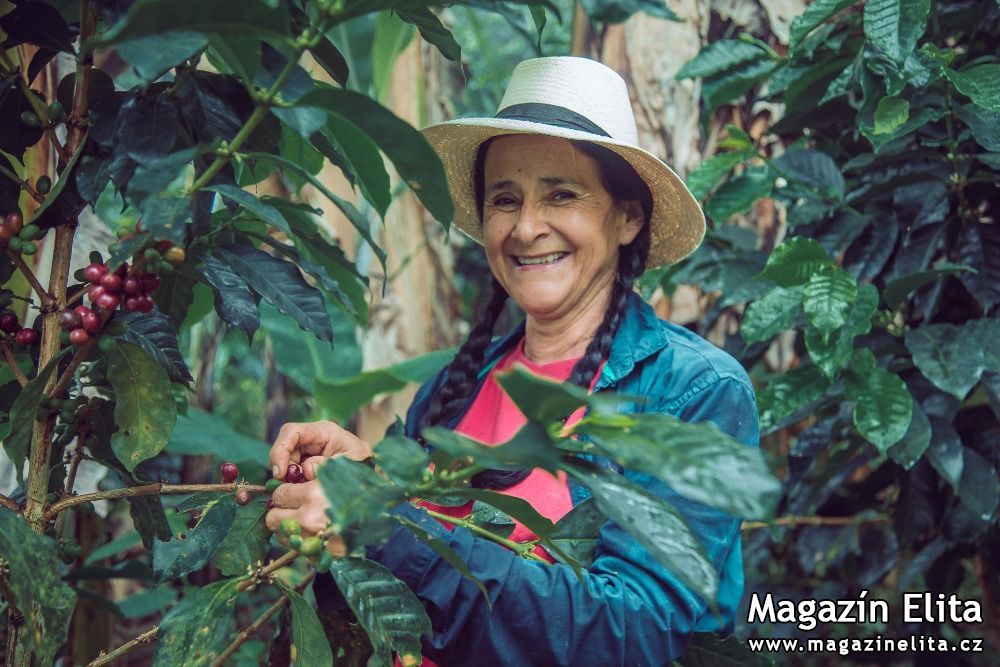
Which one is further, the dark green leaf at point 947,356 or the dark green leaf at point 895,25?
the dark green leaf at point 947,356

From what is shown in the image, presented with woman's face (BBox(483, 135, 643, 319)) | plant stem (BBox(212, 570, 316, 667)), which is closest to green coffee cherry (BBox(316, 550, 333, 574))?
plant stem (BBox(212, 570, 316, 667))

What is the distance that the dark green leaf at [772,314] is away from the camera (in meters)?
1.87

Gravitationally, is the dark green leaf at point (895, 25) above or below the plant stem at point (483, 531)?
above

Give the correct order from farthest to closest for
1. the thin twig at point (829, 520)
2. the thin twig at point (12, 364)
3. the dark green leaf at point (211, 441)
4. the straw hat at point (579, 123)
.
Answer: the thin twig at point (829, 520) < the dark green leaf at point (211, 441) < the straw hat at point (579, 123) < the thin twig at point (12, 364)

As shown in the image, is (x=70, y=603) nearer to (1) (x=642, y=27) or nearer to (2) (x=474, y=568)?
(2) (x=474, y=568)

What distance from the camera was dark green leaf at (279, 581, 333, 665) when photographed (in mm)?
1010

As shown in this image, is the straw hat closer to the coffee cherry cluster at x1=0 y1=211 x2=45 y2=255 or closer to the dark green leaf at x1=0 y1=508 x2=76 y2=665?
the coffee cherry cluster at x1=0 y1=211 x2=45 y2=255

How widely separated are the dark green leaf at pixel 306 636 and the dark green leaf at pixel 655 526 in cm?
40

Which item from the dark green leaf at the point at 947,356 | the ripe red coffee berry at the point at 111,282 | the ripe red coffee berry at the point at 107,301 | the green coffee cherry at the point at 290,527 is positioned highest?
the dark green leaf at the point at 947,356

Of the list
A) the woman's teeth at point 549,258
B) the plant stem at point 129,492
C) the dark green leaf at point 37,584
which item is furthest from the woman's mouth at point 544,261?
the dark green leaf at point 37,584

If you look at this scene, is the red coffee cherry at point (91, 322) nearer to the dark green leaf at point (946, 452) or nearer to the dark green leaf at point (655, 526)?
the dark green leaf at point (655, 526)

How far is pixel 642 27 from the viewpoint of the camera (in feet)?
9.39

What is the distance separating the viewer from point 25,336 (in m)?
1.06

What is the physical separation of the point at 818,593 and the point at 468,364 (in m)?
1.27
